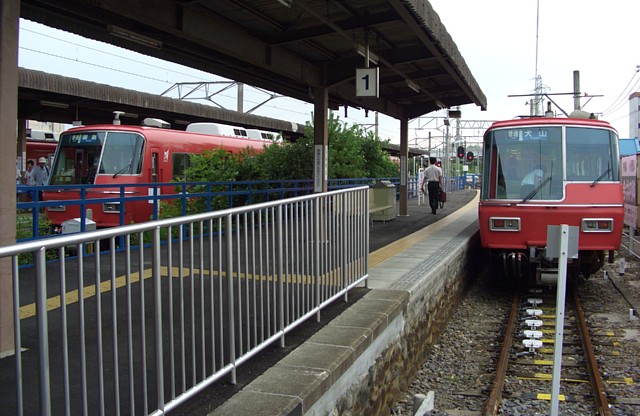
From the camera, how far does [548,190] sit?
9891mm

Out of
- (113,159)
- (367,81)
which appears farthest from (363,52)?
(113,159)

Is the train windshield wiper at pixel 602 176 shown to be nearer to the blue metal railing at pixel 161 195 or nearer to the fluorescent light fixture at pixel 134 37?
the blue metal railing at pixel 161 195

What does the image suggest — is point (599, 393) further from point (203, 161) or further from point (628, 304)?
point (203, 161)

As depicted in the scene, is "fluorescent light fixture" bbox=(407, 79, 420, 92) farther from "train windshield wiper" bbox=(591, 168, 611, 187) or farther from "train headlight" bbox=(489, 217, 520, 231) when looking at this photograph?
"train windshield wiper" bbox=(591, 168, 611, 187)

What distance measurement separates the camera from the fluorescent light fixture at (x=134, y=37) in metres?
6.77

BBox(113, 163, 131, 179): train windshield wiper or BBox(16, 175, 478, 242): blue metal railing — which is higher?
BBox(113, 163, 131, 179): train windshield wiper

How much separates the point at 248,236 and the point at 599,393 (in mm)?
4461

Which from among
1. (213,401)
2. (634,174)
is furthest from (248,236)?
(634,174)

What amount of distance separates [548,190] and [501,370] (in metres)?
3.86

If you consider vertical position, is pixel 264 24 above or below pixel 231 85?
below

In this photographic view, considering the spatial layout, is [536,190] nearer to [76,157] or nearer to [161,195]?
[161,195]

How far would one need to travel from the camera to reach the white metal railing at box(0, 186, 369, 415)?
2.50m

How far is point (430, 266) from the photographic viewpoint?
8.53m

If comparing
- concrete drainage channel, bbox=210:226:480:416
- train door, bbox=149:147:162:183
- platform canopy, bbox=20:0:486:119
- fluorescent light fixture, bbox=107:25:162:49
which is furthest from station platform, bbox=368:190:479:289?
train door, bbox=149:147:162:183
